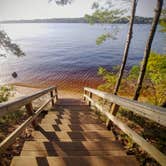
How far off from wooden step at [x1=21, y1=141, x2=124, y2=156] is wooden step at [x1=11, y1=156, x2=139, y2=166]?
10.7 inches

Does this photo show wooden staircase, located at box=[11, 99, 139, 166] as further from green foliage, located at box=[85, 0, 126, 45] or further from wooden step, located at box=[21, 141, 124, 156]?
green foliage, located at box=[85, 0, 126, 45]

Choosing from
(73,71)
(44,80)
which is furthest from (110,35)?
(73,71)

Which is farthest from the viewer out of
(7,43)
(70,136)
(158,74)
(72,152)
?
(7,43)

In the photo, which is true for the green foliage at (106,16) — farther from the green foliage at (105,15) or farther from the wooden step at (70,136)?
the wooden step at (70,136)


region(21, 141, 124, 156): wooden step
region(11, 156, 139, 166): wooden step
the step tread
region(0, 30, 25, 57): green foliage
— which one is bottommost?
the step tread

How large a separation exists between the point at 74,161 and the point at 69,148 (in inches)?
20.1

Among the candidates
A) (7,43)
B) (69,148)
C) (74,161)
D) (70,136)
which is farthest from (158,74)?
(7,43)

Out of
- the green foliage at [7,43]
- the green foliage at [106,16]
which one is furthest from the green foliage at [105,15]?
the green foliage at [7,43]

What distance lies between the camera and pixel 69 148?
282cm

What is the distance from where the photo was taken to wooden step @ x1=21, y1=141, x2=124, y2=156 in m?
2.62

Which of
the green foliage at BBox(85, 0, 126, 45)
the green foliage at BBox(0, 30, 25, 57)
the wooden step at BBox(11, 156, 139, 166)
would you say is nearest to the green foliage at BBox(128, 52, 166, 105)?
the green foliage at BBox(85, 0, 126, 45)

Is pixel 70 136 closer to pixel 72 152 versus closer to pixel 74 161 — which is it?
pixel 72 152

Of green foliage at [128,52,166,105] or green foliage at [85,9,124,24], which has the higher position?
green foliage at [85,9,124,24]

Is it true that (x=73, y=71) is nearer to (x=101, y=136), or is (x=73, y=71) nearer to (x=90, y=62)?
(x=90, y=62)
